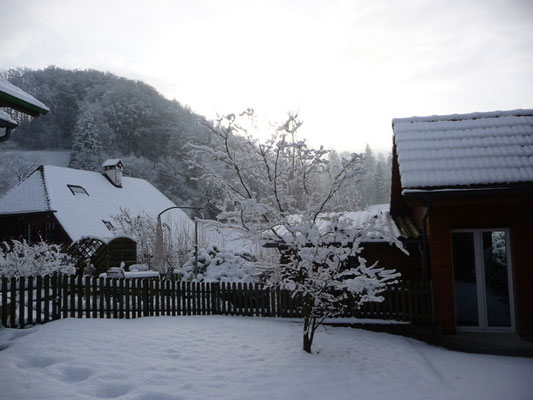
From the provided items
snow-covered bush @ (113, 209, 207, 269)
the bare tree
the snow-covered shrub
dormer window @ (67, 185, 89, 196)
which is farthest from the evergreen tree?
the bare tree

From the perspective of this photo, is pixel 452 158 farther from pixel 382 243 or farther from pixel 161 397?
pixel 161 397

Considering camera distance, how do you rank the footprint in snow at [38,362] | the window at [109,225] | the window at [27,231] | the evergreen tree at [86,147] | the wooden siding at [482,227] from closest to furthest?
1. the footprint in snow at [38,362]
2. the wooden siding at [482,227]
3. the window at [27,231]
4. the window at [109,225]
5. the evergreen tree at [86,147]

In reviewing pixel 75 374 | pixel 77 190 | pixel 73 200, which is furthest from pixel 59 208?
pixel 75 374

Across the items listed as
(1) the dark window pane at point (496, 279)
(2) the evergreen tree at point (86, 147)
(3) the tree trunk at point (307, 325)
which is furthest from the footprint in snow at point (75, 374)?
(2) the evergreen tree at point (86, 147)

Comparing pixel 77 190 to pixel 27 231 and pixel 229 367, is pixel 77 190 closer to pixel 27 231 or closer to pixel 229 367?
pixel 27 231

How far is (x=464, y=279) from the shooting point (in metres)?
9.10

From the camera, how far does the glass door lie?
29.2 feet

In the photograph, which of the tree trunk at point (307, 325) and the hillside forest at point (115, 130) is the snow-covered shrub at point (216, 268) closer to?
the tree trunk at point (307, 325)

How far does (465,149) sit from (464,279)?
337cm

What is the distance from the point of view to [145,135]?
51.1 metres

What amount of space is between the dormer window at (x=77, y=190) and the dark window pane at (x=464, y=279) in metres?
22.1

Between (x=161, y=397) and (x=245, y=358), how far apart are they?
189 centimetres

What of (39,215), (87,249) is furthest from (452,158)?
(39,215)

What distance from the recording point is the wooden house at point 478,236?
8.66 metres
